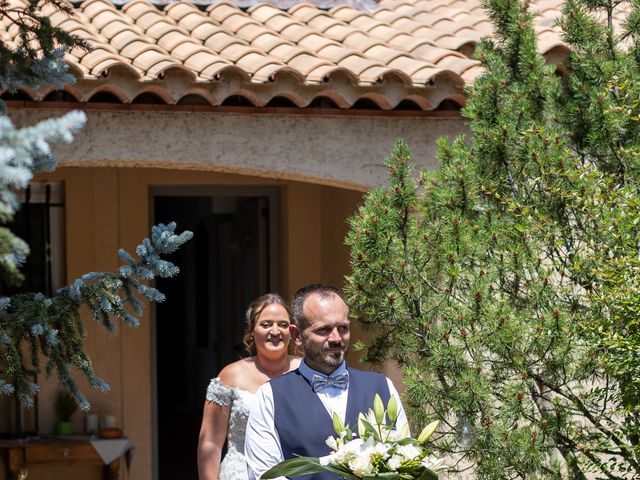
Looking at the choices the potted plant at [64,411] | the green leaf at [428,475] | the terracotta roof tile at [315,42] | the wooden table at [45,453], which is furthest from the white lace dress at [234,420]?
the potted plant at [64,411]

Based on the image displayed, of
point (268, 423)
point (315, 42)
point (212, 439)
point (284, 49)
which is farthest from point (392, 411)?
point (315, 42)

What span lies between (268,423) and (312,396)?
17cm

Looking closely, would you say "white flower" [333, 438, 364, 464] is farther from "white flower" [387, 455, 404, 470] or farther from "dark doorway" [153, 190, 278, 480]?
"dark doorway" [153, 190, 278, 480]

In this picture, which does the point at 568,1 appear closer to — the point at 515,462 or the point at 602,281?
the point at 602,281

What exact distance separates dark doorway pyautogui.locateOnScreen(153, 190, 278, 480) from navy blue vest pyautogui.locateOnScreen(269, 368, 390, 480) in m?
4.49

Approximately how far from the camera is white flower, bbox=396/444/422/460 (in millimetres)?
3383

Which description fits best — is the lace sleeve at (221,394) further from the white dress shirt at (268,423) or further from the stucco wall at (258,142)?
the stucco wall at (258,142)

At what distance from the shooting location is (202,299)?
12.9 metres

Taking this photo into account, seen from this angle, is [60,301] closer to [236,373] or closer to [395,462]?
[395,462]

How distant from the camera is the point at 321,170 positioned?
259 inches

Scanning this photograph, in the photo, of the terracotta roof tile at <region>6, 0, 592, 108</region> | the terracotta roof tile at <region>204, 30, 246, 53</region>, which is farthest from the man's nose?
the terracotta roof tile at <region>204, 30, 246, 53</region>

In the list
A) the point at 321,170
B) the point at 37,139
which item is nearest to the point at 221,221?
the point at 321,170

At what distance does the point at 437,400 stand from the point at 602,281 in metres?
0.76

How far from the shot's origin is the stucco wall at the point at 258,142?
20.6 ft
